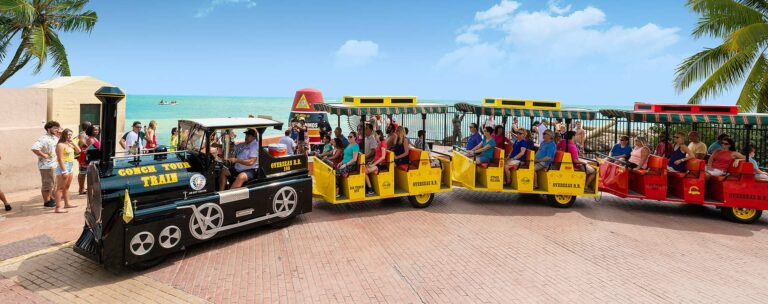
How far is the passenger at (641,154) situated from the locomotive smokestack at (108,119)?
10.2 meters

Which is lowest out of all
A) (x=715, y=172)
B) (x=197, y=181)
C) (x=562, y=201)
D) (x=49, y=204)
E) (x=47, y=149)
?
(x=49, y=204)

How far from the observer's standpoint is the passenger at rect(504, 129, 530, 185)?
1091 cm

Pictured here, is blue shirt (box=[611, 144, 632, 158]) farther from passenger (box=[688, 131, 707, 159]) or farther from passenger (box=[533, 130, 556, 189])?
passenger (box=[533, 130, 556, 189])

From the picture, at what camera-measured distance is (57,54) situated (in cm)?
1791

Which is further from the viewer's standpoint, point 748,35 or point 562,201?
point 748,35

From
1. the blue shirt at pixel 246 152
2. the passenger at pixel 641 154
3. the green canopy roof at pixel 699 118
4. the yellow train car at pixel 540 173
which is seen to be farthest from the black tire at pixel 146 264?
the passenger at pixel 641 154

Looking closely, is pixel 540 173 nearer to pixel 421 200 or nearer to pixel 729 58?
pixel 421 200

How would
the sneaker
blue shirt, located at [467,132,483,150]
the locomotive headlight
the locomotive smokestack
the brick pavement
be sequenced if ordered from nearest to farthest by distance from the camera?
the brick pavement
the locomotive smokestack
the locomotive headlight
the sneaker
blue shirt, located at [467,132,483,150]

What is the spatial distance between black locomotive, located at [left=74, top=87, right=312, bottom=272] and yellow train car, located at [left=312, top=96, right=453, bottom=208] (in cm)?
130

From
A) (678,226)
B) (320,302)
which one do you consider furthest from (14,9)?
(678,226)

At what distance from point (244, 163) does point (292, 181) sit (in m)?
1.02

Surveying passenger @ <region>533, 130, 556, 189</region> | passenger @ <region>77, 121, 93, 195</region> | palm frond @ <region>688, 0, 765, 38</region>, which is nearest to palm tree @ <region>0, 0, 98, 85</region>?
passenger @ <region>77, 121, 93, 195</region>

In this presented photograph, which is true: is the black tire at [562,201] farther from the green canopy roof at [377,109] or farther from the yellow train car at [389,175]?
the green canopy roof at [377,109]

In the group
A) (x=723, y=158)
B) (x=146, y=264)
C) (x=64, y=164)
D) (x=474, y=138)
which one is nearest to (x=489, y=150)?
(x=474, y=138)
